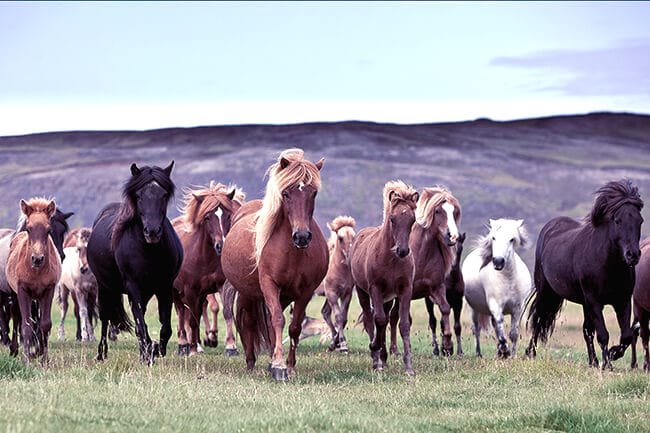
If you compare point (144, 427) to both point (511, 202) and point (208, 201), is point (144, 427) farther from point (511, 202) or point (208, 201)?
point (511, 202)

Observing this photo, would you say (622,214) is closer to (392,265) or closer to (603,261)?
(603,261)

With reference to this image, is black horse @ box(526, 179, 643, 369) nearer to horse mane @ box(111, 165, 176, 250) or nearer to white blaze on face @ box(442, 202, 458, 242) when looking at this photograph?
white blaze on face @ box(442, 202, 458, 242)

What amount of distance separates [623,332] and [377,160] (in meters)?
74.6

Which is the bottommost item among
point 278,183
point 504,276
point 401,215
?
point 504,276

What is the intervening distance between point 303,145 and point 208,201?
69.5m

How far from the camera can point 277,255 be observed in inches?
490

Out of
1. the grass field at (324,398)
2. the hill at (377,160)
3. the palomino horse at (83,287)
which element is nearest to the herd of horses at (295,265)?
the grass field at (324,398)

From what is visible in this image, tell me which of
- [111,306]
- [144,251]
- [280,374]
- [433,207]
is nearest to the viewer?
[280,374]

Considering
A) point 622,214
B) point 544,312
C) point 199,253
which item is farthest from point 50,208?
point 544,312

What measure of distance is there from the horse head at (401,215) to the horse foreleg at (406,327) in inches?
28.1

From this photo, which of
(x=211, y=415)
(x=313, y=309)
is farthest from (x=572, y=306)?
(x=211, y=415)

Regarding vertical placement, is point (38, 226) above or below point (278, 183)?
below

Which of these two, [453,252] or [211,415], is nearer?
[211,415]

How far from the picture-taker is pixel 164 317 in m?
13.9
